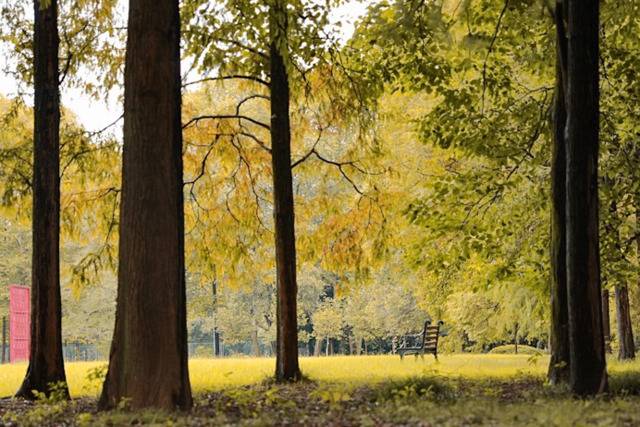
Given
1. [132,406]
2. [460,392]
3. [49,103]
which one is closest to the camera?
[132,406]

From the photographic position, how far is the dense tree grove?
864cm

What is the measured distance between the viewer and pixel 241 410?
8445mm

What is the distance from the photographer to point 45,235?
37.8 ft

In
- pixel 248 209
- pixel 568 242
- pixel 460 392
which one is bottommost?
pixel 460 392

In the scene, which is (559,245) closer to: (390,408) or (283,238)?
(390,408)

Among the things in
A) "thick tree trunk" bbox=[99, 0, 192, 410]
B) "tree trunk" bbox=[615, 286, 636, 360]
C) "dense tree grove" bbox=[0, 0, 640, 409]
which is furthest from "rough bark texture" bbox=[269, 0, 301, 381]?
"tree trunk" bbox=[615, 286, 636, 360]

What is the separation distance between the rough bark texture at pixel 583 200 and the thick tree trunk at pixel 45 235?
22.1 feet

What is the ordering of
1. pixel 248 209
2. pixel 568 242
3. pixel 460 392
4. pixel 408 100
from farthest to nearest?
pixel 408 100 < pixel 248 209 < pixel 460 392 < pixel 568 242

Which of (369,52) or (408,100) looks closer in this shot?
(369,52)

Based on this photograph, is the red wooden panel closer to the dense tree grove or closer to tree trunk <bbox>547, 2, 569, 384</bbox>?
the dense tree grove

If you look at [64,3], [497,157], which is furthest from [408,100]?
[64,3]

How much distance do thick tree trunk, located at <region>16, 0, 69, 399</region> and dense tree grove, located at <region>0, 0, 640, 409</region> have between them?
31mm

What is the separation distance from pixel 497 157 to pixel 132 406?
298 inches

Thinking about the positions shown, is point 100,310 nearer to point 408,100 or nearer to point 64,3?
point 408,100
